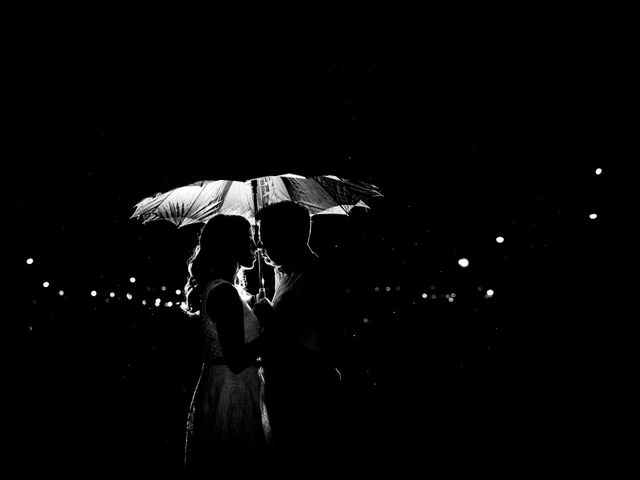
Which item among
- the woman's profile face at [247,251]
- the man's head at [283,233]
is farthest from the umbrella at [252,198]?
the man's head at [283,233]

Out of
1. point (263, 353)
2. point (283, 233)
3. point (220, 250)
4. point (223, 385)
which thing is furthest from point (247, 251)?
point (223, 385)

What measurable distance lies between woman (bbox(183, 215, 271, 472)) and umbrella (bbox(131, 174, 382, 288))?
661mm

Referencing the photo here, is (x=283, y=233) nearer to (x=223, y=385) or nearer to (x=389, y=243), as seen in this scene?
(x=223, y=385)

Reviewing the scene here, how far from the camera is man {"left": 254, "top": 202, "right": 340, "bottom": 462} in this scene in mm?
2059

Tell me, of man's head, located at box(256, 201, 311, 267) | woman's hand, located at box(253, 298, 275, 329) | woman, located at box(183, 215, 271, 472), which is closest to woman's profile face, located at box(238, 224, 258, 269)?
woman, located at box(183, 215, 271, 472)

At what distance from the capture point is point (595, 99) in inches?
216

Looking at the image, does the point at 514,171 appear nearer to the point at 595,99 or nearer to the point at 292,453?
the point at 595,99

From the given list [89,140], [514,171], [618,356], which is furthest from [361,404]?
[89,140]

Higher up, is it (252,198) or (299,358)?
(252,198)

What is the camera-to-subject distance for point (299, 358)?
206cm

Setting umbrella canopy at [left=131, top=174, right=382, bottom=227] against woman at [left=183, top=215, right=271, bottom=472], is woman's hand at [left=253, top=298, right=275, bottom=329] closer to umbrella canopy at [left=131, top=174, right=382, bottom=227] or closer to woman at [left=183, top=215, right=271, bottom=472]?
woman at [left=183, top=215, right=271, bottom=472]

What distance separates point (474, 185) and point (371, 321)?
3.65 meters

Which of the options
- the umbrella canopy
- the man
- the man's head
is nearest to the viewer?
the man

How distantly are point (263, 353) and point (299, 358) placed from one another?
0.52 ft
